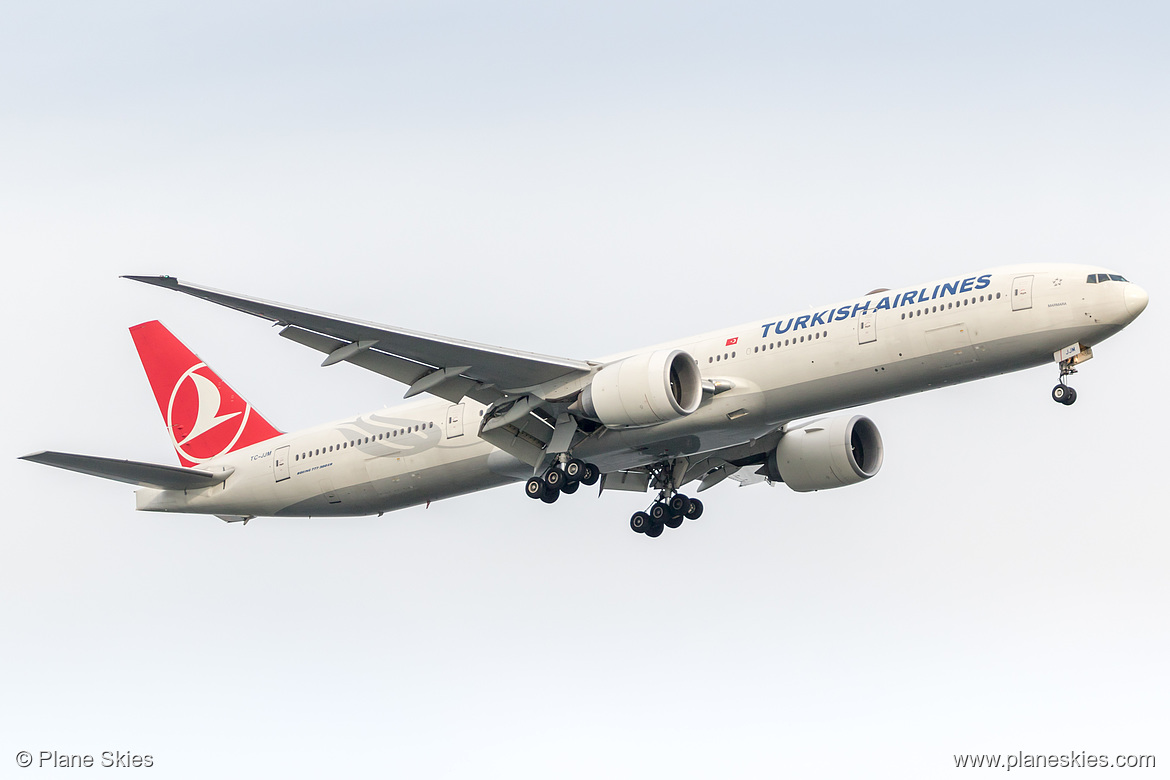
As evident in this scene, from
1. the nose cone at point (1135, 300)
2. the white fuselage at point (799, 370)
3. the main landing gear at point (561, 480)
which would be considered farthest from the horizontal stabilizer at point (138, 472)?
the nose cone at point (1135, 300)

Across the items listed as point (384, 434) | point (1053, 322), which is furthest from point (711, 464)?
point (1053, 322)

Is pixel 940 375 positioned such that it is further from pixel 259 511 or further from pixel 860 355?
pixel 259 511

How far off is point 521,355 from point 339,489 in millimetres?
8165

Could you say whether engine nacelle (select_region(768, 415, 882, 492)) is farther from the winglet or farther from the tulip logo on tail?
the winglet

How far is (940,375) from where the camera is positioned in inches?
1220

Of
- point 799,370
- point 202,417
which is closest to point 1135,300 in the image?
point 799,370

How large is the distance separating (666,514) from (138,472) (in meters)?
Answer: 14.7

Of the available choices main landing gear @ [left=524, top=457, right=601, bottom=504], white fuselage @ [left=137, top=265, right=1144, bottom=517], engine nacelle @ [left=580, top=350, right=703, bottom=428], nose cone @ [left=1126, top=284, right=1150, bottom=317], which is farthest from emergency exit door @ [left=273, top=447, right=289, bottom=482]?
nose cone @ [left=1126, top=284, right=1150, bottom=317]

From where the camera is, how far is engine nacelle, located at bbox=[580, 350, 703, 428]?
31.2 m

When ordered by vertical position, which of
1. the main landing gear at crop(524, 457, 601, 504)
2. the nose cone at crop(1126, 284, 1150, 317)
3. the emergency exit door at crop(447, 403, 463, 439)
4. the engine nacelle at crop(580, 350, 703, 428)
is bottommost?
the main landing gear at crop(524, 457, 601, 504)

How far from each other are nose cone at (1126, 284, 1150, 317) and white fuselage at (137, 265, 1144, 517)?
64mm

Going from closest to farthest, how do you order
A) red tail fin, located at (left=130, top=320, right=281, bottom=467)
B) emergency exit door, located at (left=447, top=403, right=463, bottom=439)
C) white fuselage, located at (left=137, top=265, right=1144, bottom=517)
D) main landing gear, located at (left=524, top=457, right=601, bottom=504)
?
1. white fuselage, located at (left=137, top=265, right=1144, bottom=517)
2. main landing gear, located at (left=524, top=457, right=601, bottom=504)
3. emergency exit door, located at (left=447, top=403, right=463, bottom=439)
4. red tail fin, located at (left=130, top=320, right=281, bottom=467)

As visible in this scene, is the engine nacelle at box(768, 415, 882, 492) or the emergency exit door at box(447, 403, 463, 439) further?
the engine nacelle at box(768, 415, 882, 492)

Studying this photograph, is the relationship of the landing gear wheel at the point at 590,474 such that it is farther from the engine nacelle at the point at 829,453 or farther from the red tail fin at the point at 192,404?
the red tail fin at the point at 192,404
